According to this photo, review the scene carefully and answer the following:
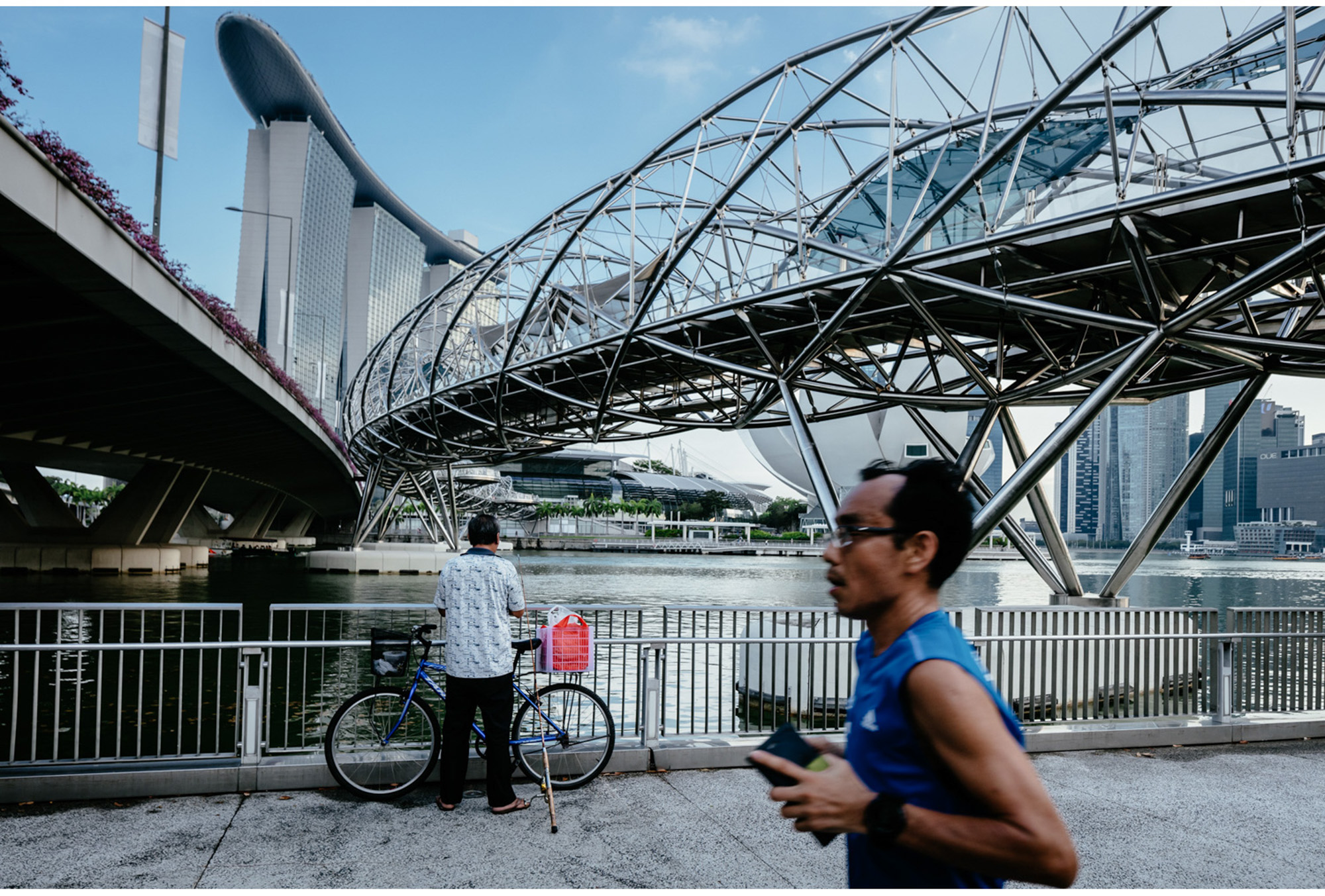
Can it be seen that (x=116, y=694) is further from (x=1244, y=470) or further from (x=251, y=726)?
(x=1244, y=470)

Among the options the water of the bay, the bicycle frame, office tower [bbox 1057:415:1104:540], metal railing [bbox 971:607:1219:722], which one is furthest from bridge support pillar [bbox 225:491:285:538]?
office tower [bbox 1057:415:1104:540]

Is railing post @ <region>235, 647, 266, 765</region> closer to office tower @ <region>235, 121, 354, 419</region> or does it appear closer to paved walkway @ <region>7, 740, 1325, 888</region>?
paved walkway @ <region>7, 740, 1325, 888</region>

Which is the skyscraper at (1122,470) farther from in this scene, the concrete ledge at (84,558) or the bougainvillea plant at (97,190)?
the bougainvillea plant at (97,190)

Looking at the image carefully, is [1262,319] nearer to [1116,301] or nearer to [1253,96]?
[1116,301]

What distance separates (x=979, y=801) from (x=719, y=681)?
8.26m

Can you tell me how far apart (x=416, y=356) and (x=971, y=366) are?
3443 centimetres

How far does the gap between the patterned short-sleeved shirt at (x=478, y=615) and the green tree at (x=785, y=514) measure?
15851 cm

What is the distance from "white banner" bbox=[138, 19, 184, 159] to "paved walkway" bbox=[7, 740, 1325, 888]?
17.0 meters

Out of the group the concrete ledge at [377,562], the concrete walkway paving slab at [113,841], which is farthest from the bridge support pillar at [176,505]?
the concrete walkway paving slab at [113,841]

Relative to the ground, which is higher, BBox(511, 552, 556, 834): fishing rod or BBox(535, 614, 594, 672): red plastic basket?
BBox(535, 614, 594, 672): red plastic basket

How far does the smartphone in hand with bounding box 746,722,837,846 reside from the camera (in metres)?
1.91

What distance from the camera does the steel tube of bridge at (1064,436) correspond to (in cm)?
1345

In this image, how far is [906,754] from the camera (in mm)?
1883

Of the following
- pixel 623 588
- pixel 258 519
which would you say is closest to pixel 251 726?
pixel 623 588
